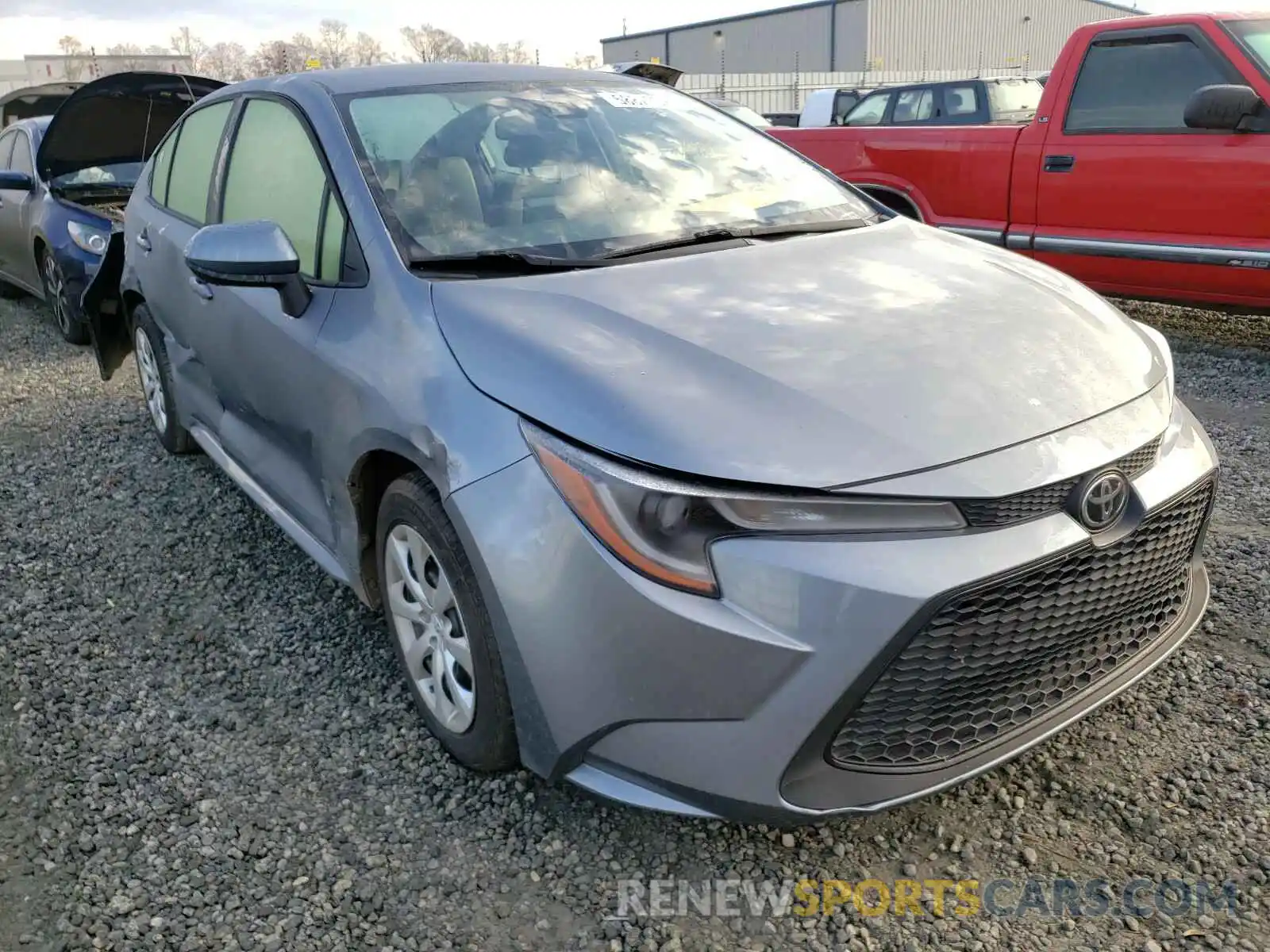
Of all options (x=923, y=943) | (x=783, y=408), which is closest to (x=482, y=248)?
(x=783, y=408)

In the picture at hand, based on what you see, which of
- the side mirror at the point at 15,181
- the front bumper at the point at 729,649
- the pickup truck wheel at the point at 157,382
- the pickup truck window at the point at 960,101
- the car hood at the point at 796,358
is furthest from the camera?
the pickup truck window at the point at 960,101

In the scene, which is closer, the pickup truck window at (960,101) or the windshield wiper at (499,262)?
the windshield wiper at (499,262)

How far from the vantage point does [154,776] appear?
251 centimetres

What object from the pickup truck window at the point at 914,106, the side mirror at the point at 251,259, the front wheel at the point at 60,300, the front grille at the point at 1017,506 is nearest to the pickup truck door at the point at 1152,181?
the front grille at the point at 1017,506

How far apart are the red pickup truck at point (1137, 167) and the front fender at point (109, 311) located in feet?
15.5

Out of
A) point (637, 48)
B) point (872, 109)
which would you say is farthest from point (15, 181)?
point (637, 48)

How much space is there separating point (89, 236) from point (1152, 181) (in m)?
6.39

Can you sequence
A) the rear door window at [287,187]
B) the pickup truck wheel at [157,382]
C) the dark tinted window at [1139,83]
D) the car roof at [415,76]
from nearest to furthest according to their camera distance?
the rear door window at [287,187] → the car roof at [415,76] → the pickup truck wheel at [157,382] → the dark tinted window at [1139,83]

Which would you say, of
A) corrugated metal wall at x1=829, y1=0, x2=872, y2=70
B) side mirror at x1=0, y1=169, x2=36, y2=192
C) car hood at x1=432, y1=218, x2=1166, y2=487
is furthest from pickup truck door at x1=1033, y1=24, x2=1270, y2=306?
corrugated metal wall at x1=829, y1=0, x2=872, y2=70

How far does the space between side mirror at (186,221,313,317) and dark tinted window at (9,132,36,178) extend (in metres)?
5.65

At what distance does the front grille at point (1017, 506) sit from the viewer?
5.99 feet

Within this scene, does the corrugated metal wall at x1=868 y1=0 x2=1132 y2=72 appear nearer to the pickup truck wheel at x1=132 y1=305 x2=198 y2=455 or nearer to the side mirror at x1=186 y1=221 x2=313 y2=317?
the pickup truck wheel at x1=132 y1=305 x2=198 y2=455

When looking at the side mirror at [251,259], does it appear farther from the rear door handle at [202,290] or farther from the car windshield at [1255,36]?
the car windshield at [1255,36]

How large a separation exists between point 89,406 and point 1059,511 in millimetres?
5385
